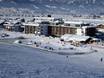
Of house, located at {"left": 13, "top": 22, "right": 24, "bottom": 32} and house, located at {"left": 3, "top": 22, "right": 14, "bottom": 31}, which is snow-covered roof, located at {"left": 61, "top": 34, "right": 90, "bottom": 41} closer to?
house, located at {"left": 13, "top": 22, "right": 24, "bottom": 32}

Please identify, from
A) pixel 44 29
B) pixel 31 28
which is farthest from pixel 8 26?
pixel 44 29

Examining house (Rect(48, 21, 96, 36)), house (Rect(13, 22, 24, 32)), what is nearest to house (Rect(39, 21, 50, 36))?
house (Rect(48, 21, 96, 36))

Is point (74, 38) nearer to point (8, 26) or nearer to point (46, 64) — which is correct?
point (46, 64)

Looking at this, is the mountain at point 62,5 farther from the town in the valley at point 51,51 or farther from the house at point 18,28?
the town in the valley at point 51,51

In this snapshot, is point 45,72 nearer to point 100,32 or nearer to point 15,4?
point 100,32

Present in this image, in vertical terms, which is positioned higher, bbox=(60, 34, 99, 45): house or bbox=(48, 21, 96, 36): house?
bbox=(48, 21, 96, 36): house
